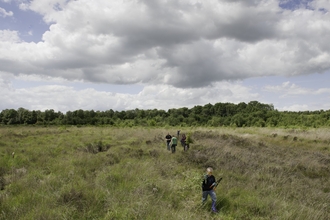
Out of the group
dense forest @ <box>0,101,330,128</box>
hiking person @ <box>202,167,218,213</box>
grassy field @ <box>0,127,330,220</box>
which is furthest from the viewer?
dense forest @ <box>0,101,330,128</box>

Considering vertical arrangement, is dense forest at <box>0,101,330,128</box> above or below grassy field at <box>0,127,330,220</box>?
above

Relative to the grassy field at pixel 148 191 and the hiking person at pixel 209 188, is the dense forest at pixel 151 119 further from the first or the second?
the hiking person at pixel 209 188

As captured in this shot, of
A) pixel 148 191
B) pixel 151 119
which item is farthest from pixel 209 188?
pixel 151 119

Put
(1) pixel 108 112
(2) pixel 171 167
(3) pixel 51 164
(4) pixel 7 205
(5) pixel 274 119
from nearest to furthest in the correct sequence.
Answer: (4) pixel 7 205 < (3) pixel 51 164 < (2) pixel 171 167 < (5) pixel 274 119 < (1) pixel 108 112

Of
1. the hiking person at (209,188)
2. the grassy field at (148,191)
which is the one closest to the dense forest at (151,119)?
the grassy field at (148,191)

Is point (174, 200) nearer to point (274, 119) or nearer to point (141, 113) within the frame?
point (274, 119)

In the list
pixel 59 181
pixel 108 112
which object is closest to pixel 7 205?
pixel 59 181

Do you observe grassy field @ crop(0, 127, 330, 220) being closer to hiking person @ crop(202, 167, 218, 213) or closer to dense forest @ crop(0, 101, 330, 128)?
hiking person @ crop(202, 167, 218, 213)

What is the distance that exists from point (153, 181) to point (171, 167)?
2.96 metres

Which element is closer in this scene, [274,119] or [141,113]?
[274,119]

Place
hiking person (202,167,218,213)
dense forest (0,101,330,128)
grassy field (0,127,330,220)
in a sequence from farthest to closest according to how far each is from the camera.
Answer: dense forest (0,101,330,128) → hiking person (202,167,218,213) → grassy field (0,127,330,220)

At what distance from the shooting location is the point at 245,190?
811 centimetres

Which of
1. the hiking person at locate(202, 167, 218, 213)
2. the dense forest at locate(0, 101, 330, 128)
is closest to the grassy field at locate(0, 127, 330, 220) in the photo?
the hiking person at locate(202, 167, 218, 213)

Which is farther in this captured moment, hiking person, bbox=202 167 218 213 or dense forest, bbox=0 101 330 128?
dense forest, bbox=0 101 330 128
